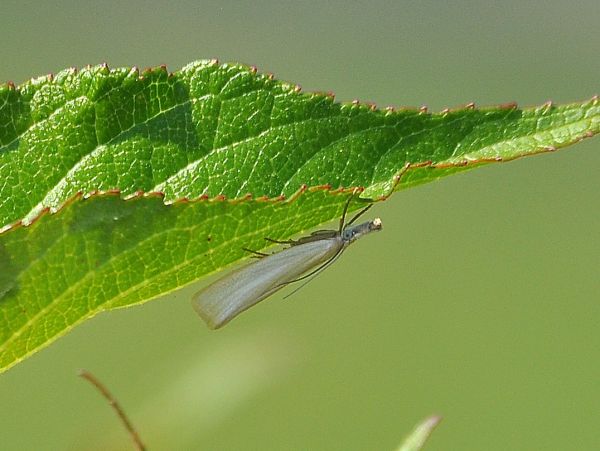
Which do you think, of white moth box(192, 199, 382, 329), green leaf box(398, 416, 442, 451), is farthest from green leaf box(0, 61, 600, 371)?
green leaf box(398, 416, 442, 451)

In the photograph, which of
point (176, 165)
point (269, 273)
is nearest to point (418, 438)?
point (176, 165)

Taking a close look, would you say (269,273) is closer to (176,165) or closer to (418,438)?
(176,165)

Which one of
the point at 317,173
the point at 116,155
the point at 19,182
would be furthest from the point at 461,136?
the point at 19,182

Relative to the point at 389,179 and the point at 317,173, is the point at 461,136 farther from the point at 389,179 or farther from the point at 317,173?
the point at 317,173

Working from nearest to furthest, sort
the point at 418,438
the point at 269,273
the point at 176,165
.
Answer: the point at 418,438 → the point at 176,165 → the point at 269,273

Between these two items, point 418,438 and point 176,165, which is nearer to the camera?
point 418,438

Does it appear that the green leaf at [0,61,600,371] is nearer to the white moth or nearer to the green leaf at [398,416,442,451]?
the white moth
